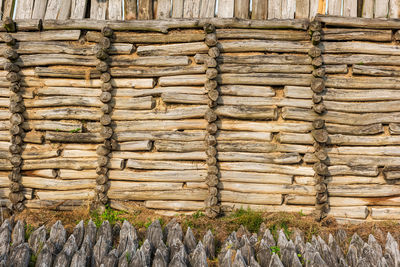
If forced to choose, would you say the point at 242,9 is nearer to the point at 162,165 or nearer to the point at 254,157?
the point at 254,157

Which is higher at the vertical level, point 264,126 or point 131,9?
point 131,9

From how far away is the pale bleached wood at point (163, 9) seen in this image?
265 inches

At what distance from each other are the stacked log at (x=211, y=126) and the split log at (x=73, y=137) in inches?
79.8

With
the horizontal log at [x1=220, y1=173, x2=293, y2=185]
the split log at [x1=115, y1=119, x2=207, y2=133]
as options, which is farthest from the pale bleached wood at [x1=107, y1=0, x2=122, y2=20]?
the horizontal log at [x1=220, y1=173, x2=293, y2=185]

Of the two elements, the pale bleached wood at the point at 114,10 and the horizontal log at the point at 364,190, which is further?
the pale bleached wood at the point at 114,10

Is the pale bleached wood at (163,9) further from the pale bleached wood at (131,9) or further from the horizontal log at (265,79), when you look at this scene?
the horizontal log at (265,79)

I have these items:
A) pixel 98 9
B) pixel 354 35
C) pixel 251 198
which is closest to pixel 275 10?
pixel 354 35

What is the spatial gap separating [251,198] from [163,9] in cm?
393

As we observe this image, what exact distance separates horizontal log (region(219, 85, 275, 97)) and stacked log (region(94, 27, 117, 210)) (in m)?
2.11

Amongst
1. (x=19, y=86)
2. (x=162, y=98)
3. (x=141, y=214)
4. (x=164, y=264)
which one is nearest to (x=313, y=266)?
(x=164, y=264)

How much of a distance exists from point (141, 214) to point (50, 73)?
3.18 m

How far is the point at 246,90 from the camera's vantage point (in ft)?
21.3

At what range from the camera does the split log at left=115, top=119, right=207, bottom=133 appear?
21.4ft

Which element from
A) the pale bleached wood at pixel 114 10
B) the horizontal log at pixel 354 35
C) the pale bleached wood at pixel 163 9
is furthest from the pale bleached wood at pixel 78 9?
the horizontal log at pixel 354 35
